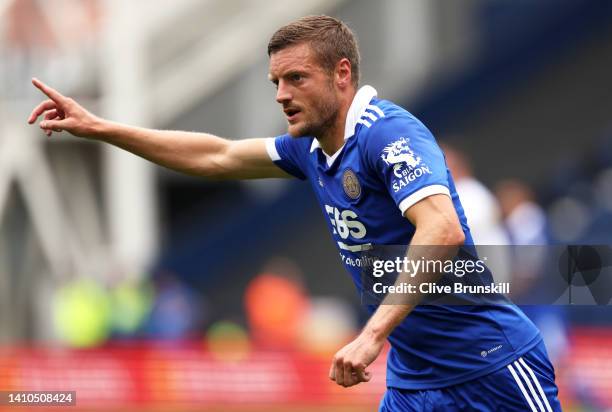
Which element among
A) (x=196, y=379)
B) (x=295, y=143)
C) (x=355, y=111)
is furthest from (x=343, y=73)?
(x=196, y=379)

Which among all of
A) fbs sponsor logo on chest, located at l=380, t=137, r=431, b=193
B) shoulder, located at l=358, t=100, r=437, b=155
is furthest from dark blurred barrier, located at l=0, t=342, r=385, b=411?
fbs sponsor logo on chest, located at l=380, t=137, r=431, b=193

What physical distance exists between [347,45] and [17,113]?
1414cm

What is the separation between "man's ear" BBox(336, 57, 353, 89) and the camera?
5289mm

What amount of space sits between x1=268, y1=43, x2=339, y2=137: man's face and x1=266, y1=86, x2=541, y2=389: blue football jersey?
0.12 meters

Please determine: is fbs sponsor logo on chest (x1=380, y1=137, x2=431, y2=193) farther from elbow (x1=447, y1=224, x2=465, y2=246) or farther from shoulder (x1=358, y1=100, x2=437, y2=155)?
elbow (x1=447, y1=224, x2=465, y2=246)

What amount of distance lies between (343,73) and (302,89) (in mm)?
199

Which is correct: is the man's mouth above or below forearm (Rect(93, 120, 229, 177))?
below

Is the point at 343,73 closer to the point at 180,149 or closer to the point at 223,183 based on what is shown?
the point at 180,149

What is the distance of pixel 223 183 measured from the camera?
22.4 meters

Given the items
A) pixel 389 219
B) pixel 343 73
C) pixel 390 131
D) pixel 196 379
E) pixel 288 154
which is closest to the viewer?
pixel 390 131

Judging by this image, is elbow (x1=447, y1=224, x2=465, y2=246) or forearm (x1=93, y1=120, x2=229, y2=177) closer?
elbow (x1=447, y1=224, x2=465, y2=246)

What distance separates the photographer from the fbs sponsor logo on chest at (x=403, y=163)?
487cm

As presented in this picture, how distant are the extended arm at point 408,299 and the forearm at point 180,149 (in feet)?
4.79

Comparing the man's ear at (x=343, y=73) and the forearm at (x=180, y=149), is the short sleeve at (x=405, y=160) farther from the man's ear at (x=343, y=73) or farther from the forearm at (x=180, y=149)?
the forearm at (x=180, y=149)
